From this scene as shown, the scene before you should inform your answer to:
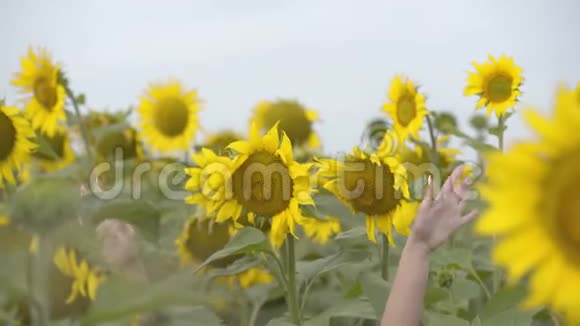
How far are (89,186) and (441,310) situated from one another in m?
0.90

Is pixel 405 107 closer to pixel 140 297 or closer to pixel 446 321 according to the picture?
pixel 446 321

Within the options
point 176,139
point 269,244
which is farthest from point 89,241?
point 176,139

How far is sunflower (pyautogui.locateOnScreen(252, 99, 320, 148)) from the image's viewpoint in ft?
11.5

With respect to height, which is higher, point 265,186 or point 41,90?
point 41,90

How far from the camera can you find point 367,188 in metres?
1.78

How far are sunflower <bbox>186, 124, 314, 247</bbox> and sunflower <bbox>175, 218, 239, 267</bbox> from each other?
0.31 m

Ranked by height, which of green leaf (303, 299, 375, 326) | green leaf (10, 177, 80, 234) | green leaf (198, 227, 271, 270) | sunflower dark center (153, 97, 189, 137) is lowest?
green leaf (303, 299, 375, 326)

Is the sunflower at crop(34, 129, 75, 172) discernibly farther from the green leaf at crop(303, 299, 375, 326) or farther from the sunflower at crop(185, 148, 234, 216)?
the green leaf at crop(303, 299, 375, 326)

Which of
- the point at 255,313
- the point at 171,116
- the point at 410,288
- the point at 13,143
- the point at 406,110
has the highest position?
the point at 171,116

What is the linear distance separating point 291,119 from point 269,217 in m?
1.92

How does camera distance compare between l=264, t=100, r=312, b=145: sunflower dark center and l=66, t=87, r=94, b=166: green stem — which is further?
l=264, t=100, r=312, b=145: sunflower dark center

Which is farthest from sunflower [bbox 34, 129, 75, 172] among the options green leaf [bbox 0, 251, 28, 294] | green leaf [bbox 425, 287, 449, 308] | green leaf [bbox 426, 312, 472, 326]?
green leaf [bbox 0, 251, 28, 294]

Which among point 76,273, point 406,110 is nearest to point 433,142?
point 406,110

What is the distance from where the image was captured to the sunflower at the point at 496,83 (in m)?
2.66
